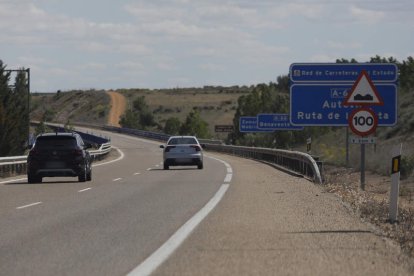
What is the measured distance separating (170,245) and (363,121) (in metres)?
11.5

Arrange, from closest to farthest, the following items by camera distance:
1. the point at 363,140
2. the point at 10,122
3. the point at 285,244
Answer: the point at 285,244 < the point at 363,140 < the point at 10,122

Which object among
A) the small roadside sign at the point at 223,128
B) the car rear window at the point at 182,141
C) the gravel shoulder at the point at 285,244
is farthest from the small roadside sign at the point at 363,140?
the small roadside sign at the point at 223,128

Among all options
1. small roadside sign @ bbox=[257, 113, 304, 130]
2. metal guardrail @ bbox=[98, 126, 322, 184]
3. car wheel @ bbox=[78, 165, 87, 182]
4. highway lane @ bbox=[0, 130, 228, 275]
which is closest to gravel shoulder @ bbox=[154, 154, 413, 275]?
highway lane @ bbox=[0, 130, 228, 275]

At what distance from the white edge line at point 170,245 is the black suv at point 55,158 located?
10.6m

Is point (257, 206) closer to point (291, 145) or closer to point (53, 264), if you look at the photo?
point (53, 264)

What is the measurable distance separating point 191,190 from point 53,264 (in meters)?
14.0

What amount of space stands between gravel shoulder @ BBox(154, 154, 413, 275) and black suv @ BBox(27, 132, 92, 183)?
1025 cm

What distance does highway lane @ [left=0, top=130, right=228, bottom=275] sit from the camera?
35.8ft

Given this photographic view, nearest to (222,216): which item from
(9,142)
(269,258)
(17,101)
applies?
Answer: (269,258)

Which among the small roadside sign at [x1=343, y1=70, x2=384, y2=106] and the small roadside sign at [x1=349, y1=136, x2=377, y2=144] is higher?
the small roadside sign at [x1=343, y1=70, x2=384, y2=106]

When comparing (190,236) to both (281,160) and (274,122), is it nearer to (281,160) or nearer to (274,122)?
(281,160)

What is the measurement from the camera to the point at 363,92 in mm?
21281

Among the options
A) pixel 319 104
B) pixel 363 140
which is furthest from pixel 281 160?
pixel 363 140

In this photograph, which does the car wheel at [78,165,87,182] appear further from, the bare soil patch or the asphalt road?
the bare soil patch
